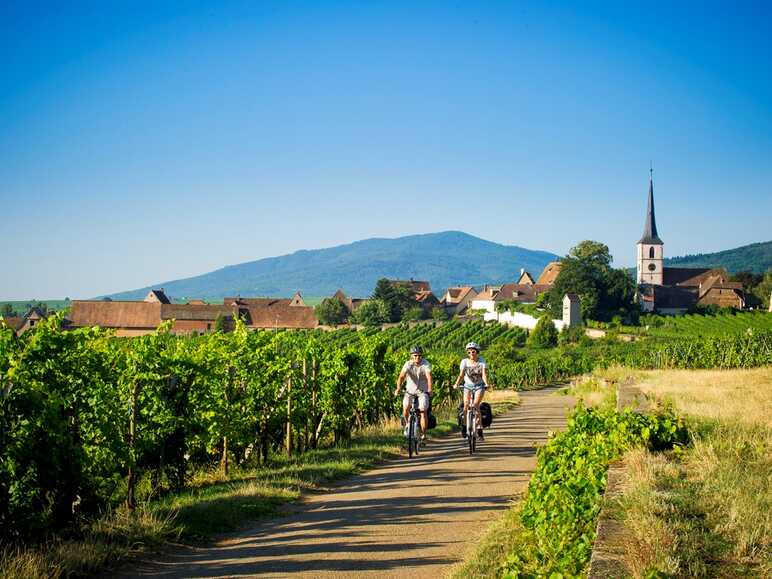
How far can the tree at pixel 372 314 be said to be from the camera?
117625 millimetres

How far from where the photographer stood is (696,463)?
7.23 m

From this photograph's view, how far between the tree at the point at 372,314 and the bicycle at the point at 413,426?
10279 cm

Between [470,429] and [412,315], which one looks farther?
[412,315]

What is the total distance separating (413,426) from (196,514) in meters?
5.43

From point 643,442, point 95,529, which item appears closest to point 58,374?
point 95,529

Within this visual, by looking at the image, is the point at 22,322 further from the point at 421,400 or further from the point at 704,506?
the point at 704,506

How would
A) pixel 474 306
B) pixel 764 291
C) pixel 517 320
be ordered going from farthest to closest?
1. pixel 474 306
2. pixel 764 291
3. pixel 517 320

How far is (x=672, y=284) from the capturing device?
142 meters

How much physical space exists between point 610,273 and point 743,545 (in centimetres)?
10291

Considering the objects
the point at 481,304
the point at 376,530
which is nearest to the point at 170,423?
the point at 376,530

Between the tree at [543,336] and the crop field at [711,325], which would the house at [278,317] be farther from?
the crop field at [711,325]

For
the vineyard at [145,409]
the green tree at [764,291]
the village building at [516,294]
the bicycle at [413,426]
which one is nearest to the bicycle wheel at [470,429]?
the bicycle at [413,426]

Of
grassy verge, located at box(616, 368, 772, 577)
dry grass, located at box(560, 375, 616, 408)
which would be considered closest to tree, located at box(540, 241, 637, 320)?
dry grass, located at box(560, 375, 616, 408)

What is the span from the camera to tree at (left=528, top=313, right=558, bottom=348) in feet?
279
